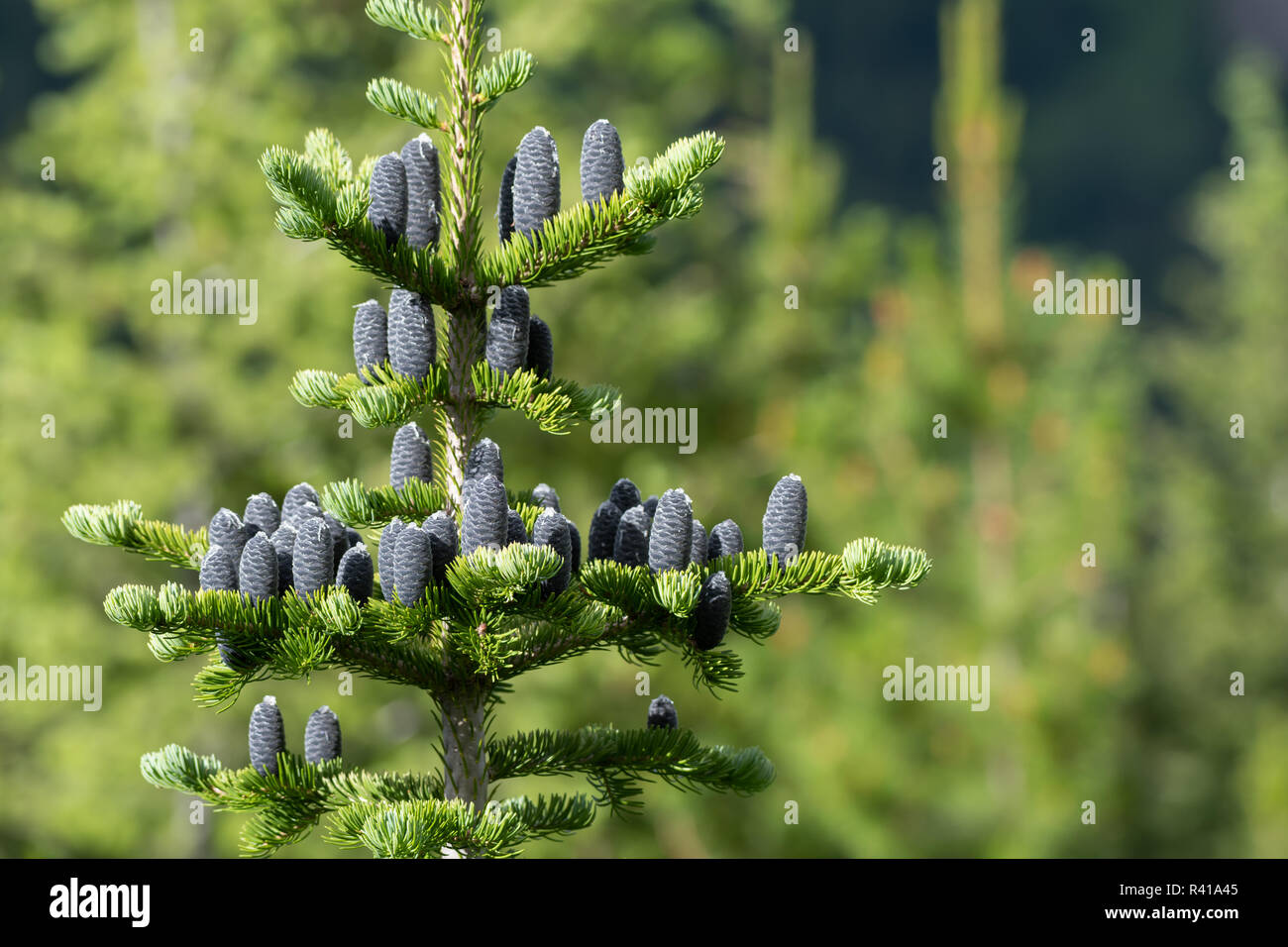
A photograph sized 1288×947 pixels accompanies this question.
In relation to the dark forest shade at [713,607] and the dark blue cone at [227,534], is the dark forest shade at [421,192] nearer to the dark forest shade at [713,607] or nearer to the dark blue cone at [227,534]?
the dark blue cone at [227,534]

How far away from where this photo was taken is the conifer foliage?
204cm

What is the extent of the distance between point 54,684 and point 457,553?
1137 centimetres

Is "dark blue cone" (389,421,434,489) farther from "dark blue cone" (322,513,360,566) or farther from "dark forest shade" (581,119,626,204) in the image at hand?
"dark forest shade" (581,119,626,204)

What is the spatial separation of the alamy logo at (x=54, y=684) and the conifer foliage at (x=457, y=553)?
10.5m

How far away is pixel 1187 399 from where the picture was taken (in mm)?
17328

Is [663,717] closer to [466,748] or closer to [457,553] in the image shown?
[466,748]

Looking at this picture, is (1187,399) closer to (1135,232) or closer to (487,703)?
(487,703)

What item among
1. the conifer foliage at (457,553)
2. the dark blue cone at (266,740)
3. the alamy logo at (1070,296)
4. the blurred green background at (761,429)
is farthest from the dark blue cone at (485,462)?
the alamy logo at (1070,296)

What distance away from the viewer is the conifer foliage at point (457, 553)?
2.04 metres

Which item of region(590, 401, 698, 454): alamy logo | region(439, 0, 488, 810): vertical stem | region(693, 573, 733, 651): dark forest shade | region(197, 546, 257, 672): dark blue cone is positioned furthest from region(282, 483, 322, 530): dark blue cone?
region(590, 401, 698, 454): alamy logo

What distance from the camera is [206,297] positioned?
11594 mm
